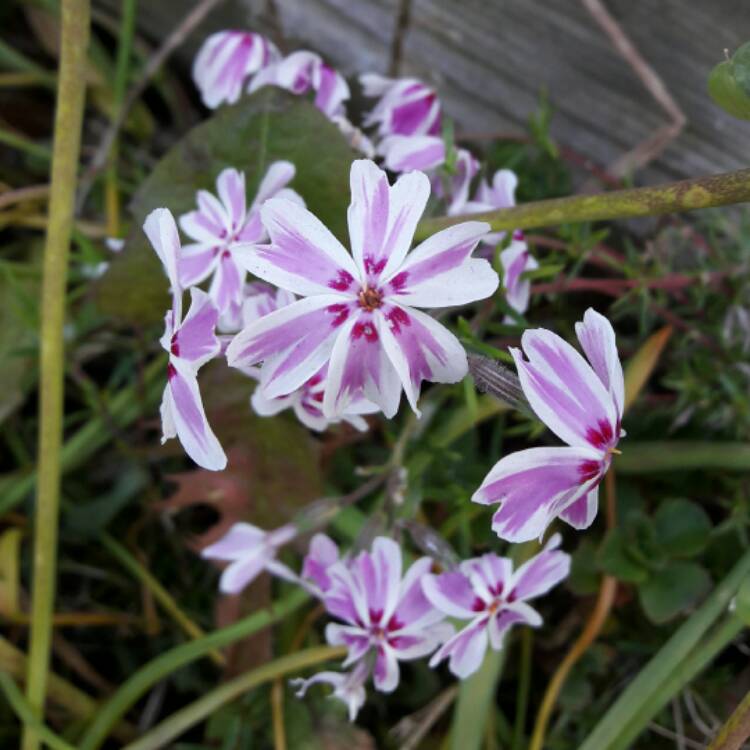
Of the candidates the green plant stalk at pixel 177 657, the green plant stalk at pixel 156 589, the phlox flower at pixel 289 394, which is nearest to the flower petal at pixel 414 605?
the phlox flower at pixel 289 394

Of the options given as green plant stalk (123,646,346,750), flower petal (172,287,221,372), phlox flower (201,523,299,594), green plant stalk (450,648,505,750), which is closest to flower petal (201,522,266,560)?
phlox flower (201,523,299,594)

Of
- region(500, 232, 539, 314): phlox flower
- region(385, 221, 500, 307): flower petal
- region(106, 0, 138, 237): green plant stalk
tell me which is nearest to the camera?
region(385, 221, 500, 307): flower petal

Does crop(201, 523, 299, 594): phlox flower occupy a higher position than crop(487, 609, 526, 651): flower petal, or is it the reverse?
crop(201, 523, 299, 594): phlox flower

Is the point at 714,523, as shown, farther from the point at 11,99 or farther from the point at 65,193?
the point at 11,99

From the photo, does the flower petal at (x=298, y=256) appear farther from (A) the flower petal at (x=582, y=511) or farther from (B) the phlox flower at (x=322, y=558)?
(B) the phlox flower at (x=322, y=558)

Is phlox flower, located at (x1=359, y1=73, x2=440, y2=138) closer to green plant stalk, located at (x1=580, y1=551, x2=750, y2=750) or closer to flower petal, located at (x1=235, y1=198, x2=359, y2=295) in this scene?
flower petal, located at (x1=235, y1=198, x2=359, y2=295)

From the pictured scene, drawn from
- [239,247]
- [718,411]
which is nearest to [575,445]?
[239,247]
